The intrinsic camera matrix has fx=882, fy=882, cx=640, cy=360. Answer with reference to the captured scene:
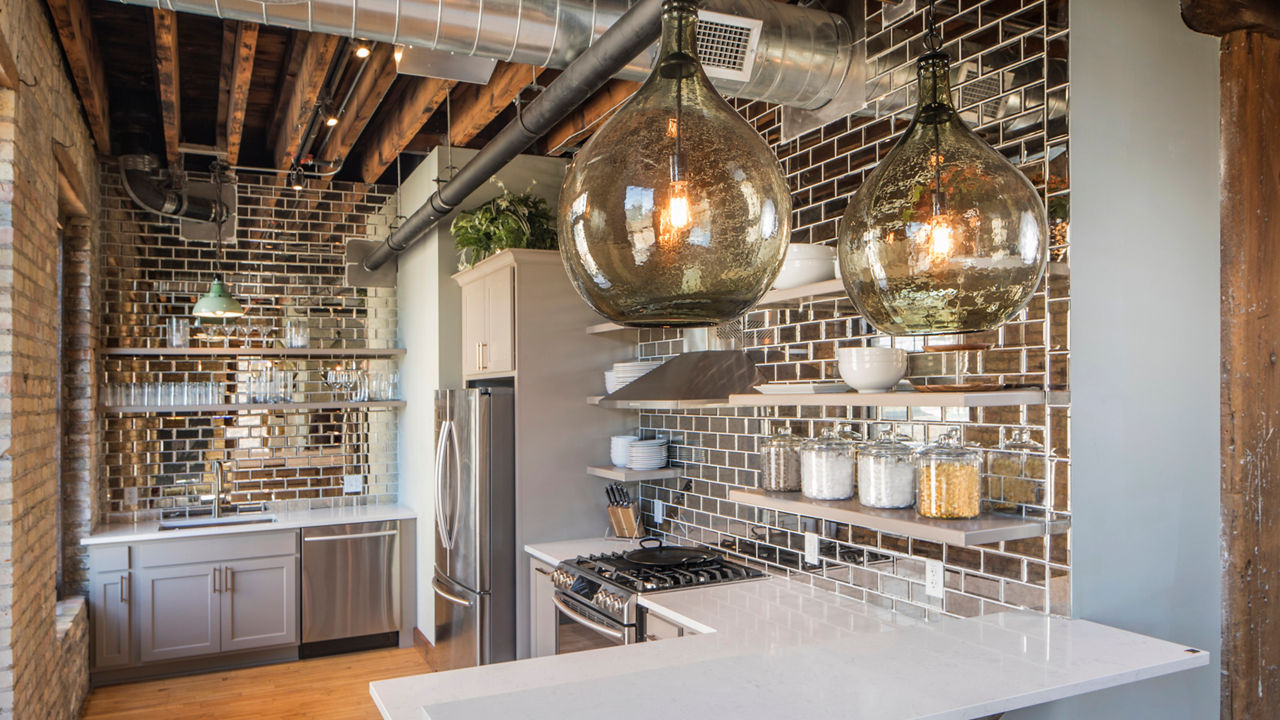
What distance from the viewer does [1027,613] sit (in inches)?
99.1

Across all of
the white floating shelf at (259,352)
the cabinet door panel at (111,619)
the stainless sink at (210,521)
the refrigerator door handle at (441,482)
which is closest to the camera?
the refrigerator door handle at (441,482)

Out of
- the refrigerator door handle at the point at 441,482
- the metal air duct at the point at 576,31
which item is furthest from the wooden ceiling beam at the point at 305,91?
the refrigerator door handle at the point at 441,482

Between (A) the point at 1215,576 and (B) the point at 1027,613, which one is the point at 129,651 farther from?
(A) the point at 1215,576

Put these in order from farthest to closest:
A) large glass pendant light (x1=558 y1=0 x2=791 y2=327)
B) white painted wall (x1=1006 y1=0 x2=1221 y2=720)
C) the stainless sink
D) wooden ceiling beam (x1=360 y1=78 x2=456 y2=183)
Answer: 1. the stainless sink
2. wooden ceiling beam (x1=360 y1=78 x2=456 y2=183)
3. white painted wall (x1=1006 y1=0 x2=1221 y2=720)
4. large glass pendant light (x1=558 y1=0 x2=791 y2=327)

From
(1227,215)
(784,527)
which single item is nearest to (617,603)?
(784,527)

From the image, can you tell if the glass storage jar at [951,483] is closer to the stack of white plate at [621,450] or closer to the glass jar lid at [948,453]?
the glass jar lid at [948,453]

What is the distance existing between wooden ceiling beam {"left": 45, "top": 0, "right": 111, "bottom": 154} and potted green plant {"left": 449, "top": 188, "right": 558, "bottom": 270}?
184 cm

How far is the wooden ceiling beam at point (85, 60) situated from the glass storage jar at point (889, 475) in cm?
292

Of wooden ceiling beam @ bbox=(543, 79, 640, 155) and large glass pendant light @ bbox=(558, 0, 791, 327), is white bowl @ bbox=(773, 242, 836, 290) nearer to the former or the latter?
wooden ceiling beam @ bbox=(543, 79, 640, 155)

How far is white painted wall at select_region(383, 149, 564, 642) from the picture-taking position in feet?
17.5

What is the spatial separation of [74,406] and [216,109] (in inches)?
76.6

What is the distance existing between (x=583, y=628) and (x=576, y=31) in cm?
230

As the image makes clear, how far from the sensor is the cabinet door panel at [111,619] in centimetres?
500

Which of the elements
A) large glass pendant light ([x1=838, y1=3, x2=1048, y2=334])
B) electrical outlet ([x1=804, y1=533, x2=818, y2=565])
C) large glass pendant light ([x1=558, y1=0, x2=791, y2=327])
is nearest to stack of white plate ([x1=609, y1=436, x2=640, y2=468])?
electrical outlet ([x1=804, y1=533, x2=818, y2=565])
